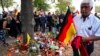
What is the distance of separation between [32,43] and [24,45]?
1638 millimetres

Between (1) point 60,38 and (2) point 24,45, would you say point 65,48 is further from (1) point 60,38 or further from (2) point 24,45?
(1) point 60,38

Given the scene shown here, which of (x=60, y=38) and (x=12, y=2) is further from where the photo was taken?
(x=12, y=2)

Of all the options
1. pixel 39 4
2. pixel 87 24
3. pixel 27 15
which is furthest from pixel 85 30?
pixel 39 4

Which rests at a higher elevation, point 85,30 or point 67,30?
point 85,30

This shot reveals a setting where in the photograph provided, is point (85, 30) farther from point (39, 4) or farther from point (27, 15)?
point (39, 4)

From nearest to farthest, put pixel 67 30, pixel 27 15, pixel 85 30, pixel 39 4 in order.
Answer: pixel 85 30, pixel 67 30, pixel 27 15, pixel 39 4

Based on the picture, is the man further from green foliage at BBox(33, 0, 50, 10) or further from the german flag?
green foliage at BBox(33, 0, 50, 10)

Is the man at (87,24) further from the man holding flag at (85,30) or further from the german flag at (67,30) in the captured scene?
the german flag at (67,30)

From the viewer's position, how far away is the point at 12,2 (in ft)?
210

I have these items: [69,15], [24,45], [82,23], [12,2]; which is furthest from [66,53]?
[12,2]

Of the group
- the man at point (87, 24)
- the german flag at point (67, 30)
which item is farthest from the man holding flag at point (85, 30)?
the german flag at point (67, 30)

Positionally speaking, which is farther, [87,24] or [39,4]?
[39,4]

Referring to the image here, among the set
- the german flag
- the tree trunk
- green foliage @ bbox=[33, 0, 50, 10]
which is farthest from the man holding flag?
green foliage @ bbox=[33, 0, 50, 10]

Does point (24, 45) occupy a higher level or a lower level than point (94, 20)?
lower
